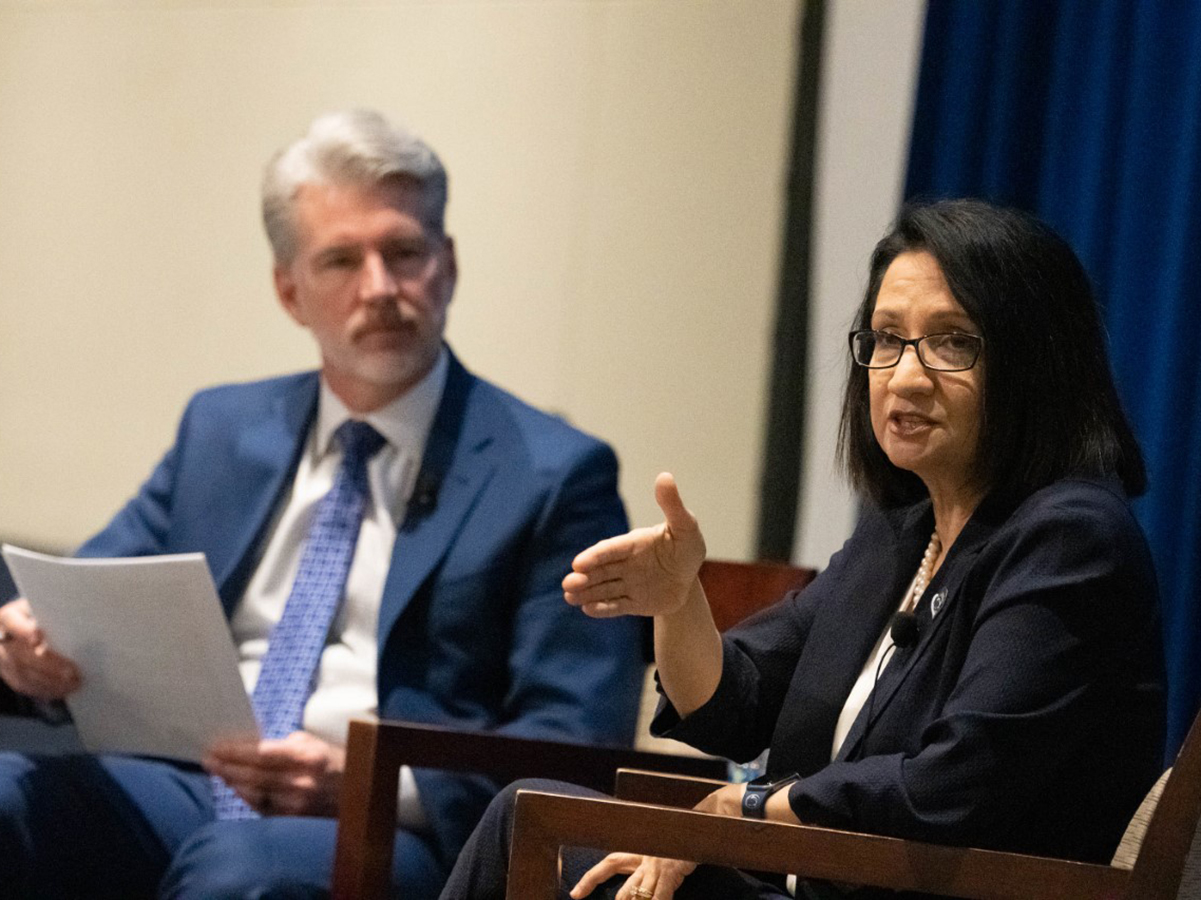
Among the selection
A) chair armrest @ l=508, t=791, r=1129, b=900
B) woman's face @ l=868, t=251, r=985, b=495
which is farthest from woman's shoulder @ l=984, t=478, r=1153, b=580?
chair armrest @ l=508, t=791, r=1129, b=900

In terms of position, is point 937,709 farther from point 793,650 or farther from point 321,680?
point 321,680

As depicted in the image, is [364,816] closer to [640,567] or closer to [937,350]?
[640,567]

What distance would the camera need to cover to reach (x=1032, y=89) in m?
2.78

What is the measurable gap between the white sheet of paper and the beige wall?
1380mm

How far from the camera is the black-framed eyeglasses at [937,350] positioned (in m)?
1.56

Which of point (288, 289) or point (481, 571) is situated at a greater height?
point (288, 289)

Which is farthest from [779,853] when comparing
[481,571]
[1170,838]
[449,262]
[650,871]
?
[449,262]

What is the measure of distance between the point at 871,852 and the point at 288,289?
1.84 metres

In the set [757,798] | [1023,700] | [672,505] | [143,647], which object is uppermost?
[672,505]

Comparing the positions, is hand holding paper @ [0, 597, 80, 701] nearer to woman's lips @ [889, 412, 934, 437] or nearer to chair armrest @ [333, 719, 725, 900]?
chair armrest @ [333, 719, 725, 900]

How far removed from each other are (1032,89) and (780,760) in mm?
1597

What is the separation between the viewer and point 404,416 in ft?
8.57

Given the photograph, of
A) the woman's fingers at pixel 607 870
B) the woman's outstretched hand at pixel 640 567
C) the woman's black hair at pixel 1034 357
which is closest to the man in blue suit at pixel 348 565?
the woman's fingers at pixel 607 870

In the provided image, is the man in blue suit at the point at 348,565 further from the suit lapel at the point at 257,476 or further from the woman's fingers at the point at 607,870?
the woman's fingers at the point at 607,870
